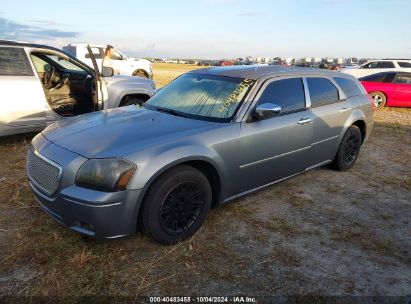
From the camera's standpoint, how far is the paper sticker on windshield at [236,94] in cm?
396

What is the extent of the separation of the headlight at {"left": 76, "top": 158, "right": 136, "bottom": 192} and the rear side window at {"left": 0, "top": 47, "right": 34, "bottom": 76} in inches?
154

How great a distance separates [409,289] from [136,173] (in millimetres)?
2424

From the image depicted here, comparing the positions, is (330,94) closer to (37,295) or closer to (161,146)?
(161,146)

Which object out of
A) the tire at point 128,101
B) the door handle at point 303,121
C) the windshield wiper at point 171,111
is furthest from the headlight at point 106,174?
the tire at point 128,101

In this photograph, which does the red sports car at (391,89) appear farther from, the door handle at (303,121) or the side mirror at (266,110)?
the side mirror at (266,110)

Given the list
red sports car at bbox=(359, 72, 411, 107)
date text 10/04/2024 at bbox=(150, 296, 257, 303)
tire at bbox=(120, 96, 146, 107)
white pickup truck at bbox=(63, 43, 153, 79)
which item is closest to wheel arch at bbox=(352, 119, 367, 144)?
date text 10/04/2024 at bbox=(150, 296, 257, 303)

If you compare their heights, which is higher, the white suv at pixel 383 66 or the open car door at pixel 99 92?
the white suv at pixel 383 66

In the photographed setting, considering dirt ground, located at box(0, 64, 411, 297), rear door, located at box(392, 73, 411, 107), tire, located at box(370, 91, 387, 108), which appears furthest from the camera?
tire, located at box(370, 91, 387, 108)

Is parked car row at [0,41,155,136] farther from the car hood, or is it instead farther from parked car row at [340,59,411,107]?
parked car row at [340,59,411,107]

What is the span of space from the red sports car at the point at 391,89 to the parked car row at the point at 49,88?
9491 millimetres

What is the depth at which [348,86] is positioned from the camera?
559cm

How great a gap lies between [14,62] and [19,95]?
603mm

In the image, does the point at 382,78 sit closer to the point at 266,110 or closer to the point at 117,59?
the point at 266,110

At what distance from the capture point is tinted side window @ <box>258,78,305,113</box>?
4.19 meters
